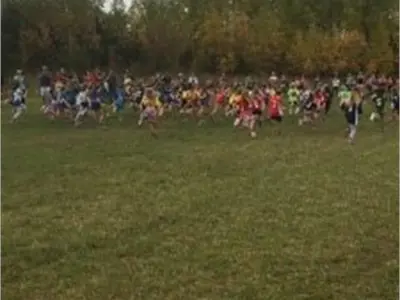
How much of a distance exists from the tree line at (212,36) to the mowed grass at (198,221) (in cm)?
3775

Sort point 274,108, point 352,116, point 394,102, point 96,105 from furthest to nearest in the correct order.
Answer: point 394,102 → point 96,105 → point 274,108 → point 352,116

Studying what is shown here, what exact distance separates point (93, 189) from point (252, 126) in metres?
11.8

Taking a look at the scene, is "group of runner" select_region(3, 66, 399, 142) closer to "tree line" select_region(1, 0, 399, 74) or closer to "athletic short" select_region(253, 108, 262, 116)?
"athletic short" select_region(253, 108, 262, 116)

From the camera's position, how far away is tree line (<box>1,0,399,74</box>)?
61188 mm

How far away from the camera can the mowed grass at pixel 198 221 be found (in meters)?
10.1

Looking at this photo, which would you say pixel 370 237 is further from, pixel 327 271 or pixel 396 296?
pixel 396 296

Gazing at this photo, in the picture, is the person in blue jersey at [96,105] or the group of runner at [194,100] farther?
the person in blue jersey at [96,105]

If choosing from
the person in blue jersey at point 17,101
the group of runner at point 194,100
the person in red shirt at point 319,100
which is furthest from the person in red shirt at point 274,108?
the person in blue jersey at point 17,101

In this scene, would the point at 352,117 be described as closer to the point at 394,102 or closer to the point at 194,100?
the point at 194,100

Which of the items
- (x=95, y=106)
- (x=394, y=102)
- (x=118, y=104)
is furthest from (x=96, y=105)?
(x=394, y=102)

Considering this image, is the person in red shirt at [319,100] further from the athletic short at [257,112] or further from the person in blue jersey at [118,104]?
the person in blue jersey at [118,104]

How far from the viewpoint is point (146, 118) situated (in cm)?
2941

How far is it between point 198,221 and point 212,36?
53.1m

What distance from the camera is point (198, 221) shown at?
44.5 feet
